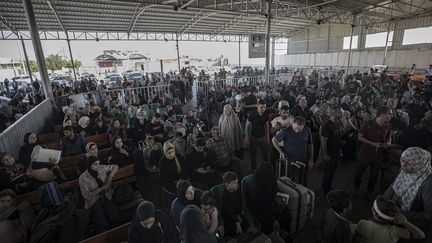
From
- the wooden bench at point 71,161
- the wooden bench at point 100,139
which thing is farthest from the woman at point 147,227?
the wooden bench at point 100,139

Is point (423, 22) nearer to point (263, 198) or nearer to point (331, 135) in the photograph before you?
point (331, 135)

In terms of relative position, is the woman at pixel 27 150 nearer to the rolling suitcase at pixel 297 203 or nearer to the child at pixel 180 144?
the child at pixel 180 144

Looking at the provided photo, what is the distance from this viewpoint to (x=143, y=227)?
2.46 metres

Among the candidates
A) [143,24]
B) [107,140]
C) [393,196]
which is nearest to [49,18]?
[143,24]

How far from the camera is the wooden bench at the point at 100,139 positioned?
18.6 feet

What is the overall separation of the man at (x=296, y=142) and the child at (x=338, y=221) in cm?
154

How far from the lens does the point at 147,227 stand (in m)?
2.47

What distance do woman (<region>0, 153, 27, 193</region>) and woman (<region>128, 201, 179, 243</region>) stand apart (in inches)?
90.7

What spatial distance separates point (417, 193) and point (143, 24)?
19.0 m

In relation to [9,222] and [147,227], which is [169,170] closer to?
[147,227]

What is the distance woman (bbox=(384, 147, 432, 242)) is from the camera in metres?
2.48

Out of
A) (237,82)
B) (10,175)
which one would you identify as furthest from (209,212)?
(237,82)

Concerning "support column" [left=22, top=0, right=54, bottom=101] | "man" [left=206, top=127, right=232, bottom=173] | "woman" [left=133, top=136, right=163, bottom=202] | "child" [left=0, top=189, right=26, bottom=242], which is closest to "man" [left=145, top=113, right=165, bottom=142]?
"woman" [left=133, top=136, right=163, bottom=202]

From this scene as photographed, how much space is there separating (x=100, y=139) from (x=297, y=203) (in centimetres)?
465
